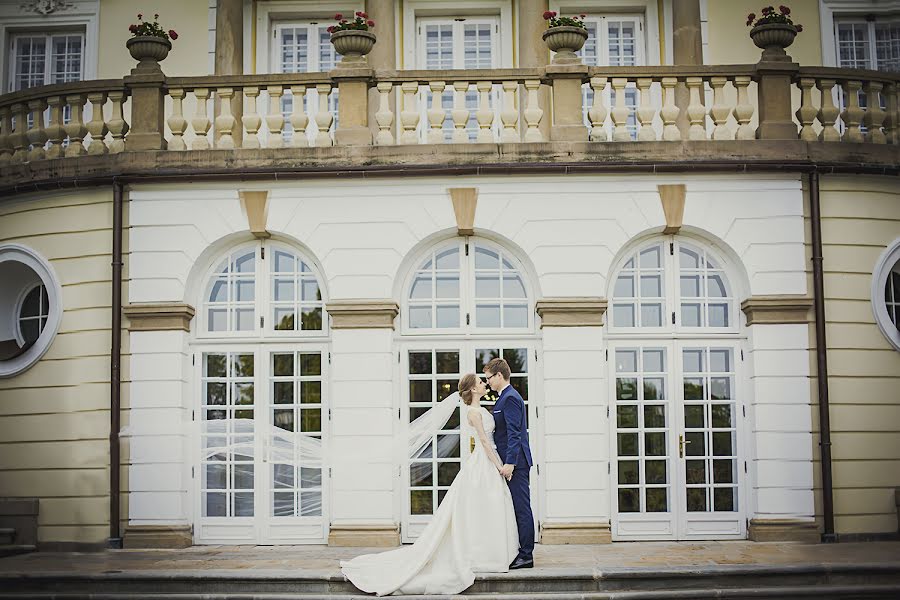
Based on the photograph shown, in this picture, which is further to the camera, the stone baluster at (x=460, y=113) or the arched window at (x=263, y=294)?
the arched window at (x=263, y=294)

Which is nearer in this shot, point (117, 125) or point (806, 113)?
point (806, 113)

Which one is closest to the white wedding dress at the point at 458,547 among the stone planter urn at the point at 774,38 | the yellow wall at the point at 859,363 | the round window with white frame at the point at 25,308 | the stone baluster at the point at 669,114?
the yellow wall at the point at 859,363

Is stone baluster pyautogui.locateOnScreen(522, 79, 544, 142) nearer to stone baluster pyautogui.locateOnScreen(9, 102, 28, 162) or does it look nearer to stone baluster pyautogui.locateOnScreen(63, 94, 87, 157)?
stone baluster pyautogui.locateOnScreen(63, 94, 87, 157)

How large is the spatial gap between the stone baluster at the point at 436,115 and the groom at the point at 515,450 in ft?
10.2

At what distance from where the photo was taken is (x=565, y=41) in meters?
13.0

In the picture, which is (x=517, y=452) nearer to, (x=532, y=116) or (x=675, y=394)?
(x=675, y=394)

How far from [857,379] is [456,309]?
181 inches

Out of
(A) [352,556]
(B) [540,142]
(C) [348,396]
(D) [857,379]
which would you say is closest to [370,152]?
(B) [540,142]

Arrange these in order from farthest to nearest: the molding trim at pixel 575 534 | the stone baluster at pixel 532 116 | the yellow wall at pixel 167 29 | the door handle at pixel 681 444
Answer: the yellow wall at pixel 167 29
the stone baluster at pixel 532 116
the door handle at pixel 681 444
the molding trim at pixel 575 534

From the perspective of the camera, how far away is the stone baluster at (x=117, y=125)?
43.5 ft

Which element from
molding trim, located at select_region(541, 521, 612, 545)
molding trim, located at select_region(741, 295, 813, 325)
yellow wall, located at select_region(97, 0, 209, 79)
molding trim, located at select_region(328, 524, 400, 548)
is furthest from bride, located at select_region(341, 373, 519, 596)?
yellow wall, located at select_region(97, 0, 209, 79)

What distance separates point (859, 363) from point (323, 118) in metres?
6.67

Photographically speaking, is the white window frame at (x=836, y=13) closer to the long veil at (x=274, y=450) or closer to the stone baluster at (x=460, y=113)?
the stone baluster at (x=460, y=113)

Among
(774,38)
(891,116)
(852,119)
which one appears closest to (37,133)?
(774,38)
